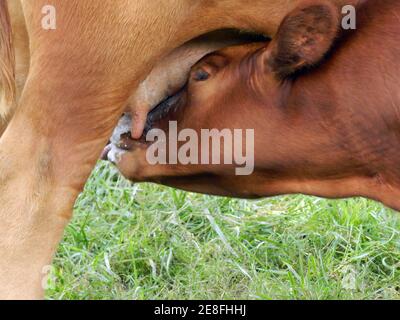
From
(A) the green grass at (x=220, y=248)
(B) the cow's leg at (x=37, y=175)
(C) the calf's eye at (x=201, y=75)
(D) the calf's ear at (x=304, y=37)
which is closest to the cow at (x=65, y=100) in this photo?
(B) the cow's leg at (x=37, y=175)

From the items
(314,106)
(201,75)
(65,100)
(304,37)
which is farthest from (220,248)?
(65,100)

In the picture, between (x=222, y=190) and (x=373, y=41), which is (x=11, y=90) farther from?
(x=373, y=41)

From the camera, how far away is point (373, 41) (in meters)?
4.46

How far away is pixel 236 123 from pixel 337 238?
1.00 m

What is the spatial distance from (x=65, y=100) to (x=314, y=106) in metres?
0.88

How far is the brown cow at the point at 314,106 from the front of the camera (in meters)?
4.40

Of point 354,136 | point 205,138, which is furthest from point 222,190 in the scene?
point 354,136

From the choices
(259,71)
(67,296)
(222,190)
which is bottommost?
(67,296)

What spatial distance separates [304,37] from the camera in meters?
4.41

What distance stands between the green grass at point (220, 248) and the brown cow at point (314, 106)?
1.70 ft

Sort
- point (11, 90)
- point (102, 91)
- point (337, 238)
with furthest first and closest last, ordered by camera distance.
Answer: point (337, 238)
point (11, 90)
point (102, 91)

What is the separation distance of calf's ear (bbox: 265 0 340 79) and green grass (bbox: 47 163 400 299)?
2.99 ft
